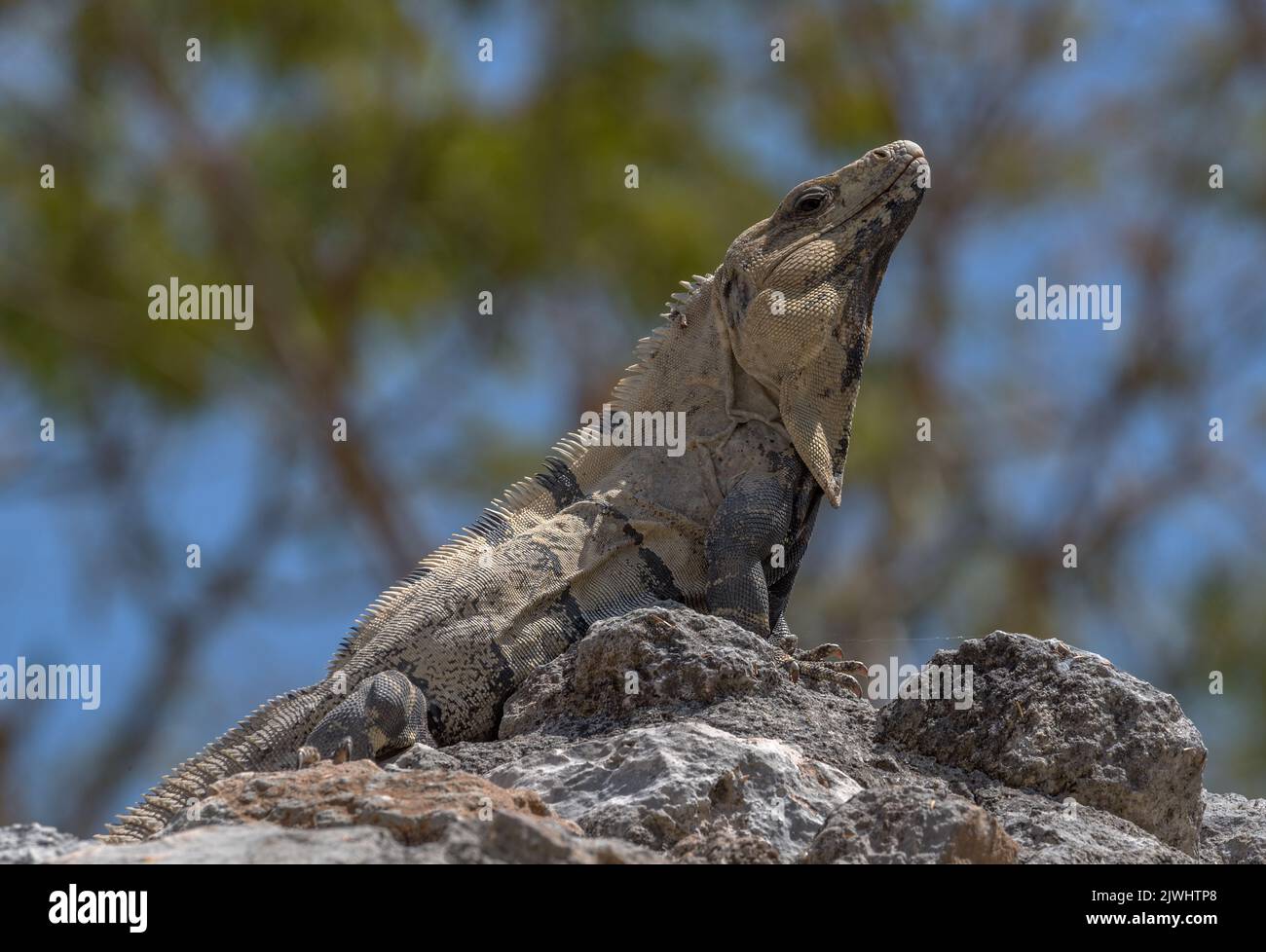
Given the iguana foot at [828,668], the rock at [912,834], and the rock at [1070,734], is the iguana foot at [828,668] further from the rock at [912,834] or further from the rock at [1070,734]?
the rock at [912,834]

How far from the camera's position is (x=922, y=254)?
2423 cm

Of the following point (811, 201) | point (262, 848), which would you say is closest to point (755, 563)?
point (811, 201)

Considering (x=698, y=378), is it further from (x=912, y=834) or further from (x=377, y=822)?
(x=377, y=822)

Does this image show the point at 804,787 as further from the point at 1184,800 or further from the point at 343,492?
the point at 343,492

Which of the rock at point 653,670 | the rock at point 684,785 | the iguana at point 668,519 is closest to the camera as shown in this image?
the rock at point 684,785

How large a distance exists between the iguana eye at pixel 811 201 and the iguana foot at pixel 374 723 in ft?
9.04

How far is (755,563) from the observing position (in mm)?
7211

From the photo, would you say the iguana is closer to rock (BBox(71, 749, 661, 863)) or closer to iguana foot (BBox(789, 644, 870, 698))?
iguana foot (BBox(789, 644, 870, 698))

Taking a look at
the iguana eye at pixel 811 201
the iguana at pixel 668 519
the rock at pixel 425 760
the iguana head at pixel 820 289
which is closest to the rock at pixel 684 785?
the rock at pixel 425 760

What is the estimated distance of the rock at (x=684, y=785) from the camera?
5637mm

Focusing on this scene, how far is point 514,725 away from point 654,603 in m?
0.89

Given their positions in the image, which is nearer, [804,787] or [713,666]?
[804,787]

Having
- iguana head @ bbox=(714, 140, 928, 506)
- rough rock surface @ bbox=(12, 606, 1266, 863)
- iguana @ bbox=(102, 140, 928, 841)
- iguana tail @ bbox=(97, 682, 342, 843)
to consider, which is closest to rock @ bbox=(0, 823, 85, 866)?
rough rock surface @ bbox=(12, 606, 1266, 863)
